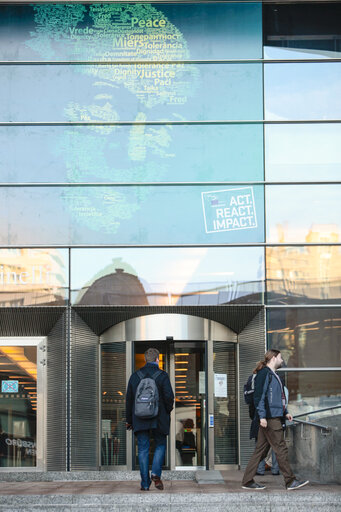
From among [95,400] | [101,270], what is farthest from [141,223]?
[95,400]

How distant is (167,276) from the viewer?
1459cm

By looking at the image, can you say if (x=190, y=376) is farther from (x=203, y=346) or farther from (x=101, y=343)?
(x=101, y=343)

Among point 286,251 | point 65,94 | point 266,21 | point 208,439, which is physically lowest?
point 208,439

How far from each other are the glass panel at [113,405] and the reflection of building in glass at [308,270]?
290cm

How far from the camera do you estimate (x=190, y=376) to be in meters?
14.2

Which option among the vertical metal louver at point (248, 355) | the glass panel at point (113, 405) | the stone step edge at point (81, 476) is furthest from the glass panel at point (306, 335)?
the stone step edge at point (81, 476)

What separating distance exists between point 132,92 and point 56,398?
18.8 feet

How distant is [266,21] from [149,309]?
5.83 m

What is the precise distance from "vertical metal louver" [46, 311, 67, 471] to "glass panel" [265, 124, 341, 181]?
4.72 metres

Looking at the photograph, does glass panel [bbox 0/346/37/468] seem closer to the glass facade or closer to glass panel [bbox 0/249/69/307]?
glass panel [bbox 0/249/69/307]

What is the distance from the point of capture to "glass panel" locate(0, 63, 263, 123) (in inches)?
593

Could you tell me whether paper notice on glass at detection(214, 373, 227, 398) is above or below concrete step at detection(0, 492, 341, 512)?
above

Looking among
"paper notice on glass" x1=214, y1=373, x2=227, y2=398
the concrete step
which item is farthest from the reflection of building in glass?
the concrete step

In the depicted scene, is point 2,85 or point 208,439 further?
point 2,85
